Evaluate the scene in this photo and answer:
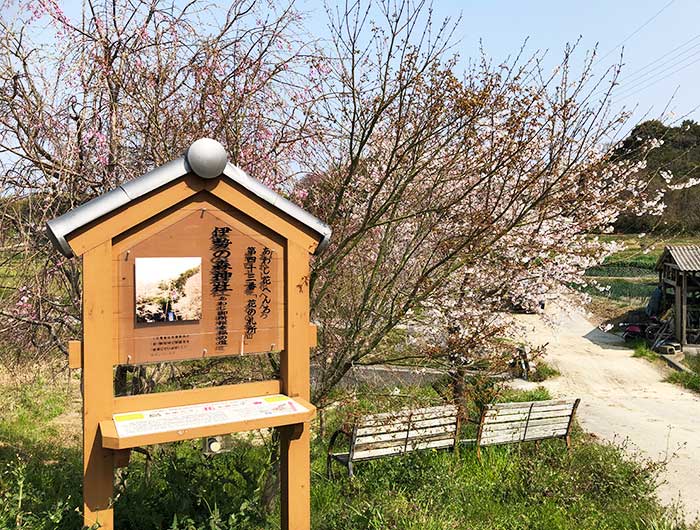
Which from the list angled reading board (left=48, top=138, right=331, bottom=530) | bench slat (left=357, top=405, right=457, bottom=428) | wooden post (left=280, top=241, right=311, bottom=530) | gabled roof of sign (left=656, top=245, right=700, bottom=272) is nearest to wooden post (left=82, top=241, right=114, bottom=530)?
angled reading board (left=48, top=138, right=331, bottom=530)

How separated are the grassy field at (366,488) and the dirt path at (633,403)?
63 centimetres

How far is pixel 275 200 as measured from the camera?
3.39 meters

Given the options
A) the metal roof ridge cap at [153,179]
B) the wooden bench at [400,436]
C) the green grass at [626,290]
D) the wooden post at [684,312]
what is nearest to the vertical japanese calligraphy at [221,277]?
the metal roof ridge cap at [153,179]

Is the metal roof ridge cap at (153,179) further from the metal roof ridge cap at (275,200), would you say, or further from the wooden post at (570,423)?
the wooden post at (570,423)

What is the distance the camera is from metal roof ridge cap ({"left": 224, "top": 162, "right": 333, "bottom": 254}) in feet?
10.7

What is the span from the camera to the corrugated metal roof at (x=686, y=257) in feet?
45.9

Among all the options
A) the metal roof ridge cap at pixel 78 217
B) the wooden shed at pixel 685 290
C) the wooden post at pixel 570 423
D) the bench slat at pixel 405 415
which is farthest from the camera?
the wooden shed at pixel 685 290

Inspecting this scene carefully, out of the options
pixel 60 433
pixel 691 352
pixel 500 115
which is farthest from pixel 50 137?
pixel 691 352

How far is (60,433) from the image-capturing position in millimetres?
7184

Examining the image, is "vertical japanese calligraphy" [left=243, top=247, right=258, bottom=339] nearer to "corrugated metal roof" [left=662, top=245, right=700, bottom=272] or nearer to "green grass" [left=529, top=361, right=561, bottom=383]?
"green grass" [left=529, top=361, right=561, bottom=383]

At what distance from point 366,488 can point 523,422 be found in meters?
2.19

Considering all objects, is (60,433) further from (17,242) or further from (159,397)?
(159,397)

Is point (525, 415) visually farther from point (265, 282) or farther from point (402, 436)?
point (265, 282)

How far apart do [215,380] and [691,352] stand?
1283 cm
